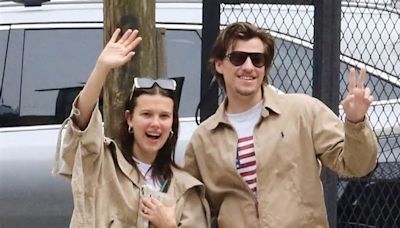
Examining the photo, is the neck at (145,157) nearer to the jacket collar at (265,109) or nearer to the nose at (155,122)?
the nose at (155,122)

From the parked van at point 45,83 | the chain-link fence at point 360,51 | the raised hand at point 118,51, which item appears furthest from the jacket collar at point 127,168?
the parked van at point 45,83

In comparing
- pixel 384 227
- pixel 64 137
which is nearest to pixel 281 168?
pixel 64 137

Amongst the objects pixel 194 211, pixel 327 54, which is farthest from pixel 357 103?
pixel 327 54

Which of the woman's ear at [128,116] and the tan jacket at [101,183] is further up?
the woman's ear at [128,116]

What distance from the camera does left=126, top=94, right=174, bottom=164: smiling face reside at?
10.6ft

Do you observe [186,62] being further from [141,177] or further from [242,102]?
[141,177]

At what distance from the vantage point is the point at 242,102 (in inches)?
132

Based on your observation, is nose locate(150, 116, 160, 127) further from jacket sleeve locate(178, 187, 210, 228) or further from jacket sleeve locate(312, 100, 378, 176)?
jacket sleeve locate(312, 100, 378, 176)

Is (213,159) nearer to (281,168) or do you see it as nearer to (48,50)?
(281,168)

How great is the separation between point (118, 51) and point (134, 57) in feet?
1.65

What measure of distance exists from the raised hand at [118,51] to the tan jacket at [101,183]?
15cm

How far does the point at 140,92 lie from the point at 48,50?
251 centimetres

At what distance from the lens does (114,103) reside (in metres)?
3.63

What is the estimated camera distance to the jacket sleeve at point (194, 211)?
322 cm
